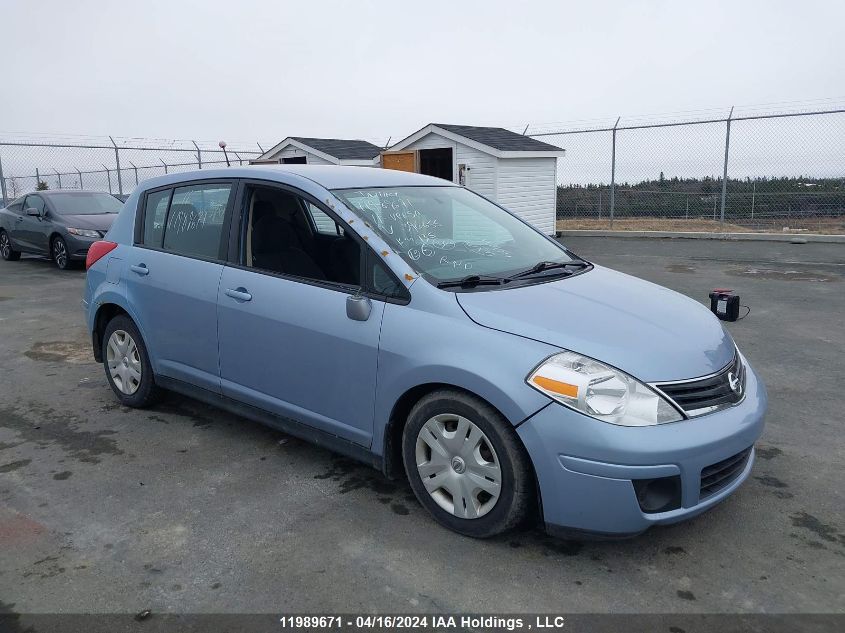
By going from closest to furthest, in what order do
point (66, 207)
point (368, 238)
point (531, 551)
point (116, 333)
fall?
point (531, 551) < point (368, 238) < point (116, 333) < point (66, 207)

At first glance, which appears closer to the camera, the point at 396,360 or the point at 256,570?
the point at 256,570

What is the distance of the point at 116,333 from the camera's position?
4.80 metres

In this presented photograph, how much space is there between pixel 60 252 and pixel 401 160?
8523mm

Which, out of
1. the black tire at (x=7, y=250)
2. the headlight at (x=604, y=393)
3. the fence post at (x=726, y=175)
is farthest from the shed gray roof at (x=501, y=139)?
the headlight at (x=604, y=393)

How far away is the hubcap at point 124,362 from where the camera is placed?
15.5 ft

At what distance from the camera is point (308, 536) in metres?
3.14

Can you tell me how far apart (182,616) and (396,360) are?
1.33m

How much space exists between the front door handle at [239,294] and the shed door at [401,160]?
1430 centimetres

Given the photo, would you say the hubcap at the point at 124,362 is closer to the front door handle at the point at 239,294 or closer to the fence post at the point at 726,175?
the front door handle at the point at 239,294

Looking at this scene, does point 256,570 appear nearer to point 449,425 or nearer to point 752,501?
point 449,425

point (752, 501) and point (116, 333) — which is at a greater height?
point (116, 333)

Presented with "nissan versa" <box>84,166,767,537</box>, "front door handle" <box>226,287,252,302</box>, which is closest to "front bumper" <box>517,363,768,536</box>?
"nissan versa" <box>84,166,767,537</box>

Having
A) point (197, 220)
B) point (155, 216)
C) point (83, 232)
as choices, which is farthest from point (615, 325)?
point (83, 232)

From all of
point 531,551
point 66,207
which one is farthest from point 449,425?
point 66,207
